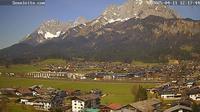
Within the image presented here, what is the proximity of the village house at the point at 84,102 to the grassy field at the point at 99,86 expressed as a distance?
5.0 inches

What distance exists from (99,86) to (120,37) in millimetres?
852

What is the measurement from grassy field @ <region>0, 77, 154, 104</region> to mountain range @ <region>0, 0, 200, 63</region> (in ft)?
1.20

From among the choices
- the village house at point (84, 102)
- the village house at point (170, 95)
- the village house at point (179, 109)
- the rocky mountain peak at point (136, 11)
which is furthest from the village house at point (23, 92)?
the village house at point (179, 109)

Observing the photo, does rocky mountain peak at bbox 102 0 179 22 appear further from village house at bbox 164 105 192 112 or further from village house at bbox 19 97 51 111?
village house at bbox 19 97 51 111

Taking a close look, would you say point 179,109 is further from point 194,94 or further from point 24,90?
point 24,90

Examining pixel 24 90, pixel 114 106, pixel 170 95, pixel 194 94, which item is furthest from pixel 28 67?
pixel 194 94

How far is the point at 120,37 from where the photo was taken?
8.95m

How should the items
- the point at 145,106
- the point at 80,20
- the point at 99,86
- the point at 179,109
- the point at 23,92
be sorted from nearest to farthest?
the point at 179,109
the point at 145,106
the point at 99,86
the point at 23,92
the point at 80,20

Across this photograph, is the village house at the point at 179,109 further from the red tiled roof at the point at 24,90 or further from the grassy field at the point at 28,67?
the red tiled roof at the point at 24,90

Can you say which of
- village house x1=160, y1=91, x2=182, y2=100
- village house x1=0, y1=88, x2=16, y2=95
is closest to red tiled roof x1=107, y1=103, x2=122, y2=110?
village house x1=160, y1=91, x2=182, y2=100

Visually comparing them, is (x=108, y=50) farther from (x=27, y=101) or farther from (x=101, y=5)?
(x=27, y=101)

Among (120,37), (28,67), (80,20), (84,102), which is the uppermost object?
(80,20)

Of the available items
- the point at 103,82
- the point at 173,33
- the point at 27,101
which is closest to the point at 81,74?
the point at 103,82

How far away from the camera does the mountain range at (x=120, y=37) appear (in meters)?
8.77
